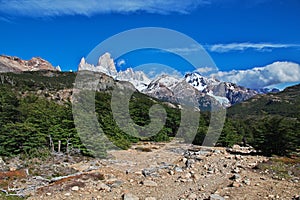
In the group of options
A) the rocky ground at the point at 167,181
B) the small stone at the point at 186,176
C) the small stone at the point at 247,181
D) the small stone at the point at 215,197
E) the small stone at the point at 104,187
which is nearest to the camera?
the small stone at the point at 215,197

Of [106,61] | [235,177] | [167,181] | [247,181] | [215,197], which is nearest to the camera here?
[215,197]

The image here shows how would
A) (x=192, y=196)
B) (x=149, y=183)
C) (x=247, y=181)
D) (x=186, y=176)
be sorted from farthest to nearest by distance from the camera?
1. (x=186, y=176)
2. (x=149, y=183)
3. (x=247, y=181)
4. (x=192, y=196)

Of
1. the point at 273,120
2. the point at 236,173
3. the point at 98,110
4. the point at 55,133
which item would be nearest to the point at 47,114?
the point at 55,133

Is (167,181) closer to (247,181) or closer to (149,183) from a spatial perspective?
(149,183)

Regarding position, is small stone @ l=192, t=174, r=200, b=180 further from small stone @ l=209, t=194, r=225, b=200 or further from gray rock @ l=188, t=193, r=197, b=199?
small stone @ l=209, t=194, r=225, b=200

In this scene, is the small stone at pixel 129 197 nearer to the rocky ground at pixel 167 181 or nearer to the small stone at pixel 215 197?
the rocky ground at pixel 167 181

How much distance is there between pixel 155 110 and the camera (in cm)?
5978

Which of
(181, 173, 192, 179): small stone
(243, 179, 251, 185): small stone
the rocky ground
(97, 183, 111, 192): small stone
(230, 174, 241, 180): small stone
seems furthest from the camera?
(181, 173, 192, 179): small stone

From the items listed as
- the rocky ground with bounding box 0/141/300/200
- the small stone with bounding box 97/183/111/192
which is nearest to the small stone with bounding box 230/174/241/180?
the rocky ground with bounding box 0/141/300/200

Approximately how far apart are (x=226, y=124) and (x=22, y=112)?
3362 centimetres

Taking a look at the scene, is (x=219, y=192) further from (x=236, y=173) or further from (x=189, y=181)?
(x=236, y=173)

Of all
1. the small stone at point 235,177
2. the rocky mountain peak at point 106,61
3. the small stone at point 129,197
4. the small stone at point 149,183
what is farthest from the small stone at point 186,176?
the rocky mountain peak at point 106,61

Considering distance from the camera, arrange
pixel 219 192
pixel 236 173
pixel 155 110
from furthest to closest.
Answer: pixel 155 110, pixel 236 173, pixel 219 192

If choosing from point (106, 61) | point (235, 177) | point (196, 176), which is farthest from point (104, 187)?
point (106, 61)
